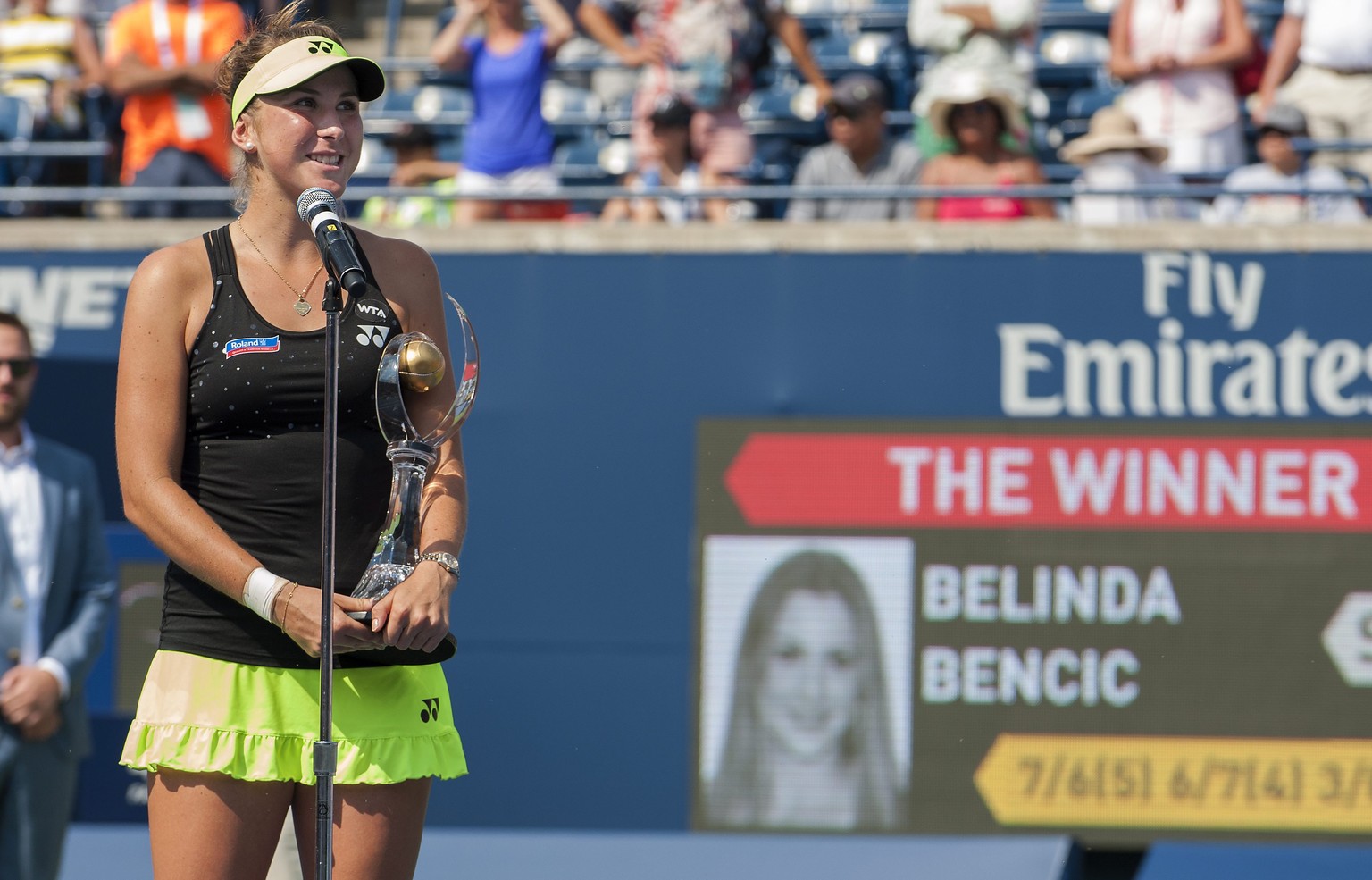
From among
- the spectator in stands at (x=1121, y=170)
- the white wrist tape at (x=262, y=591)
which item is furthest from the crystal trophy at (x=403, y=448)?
the spectator in stands at (x=1121, y=170)

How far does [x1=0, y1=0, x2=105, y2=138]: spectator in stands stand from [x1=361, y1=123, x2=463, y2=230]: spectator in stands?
1563 millimetres

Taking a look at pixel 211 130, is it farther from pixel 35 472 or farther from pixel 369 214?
pixel 35 472

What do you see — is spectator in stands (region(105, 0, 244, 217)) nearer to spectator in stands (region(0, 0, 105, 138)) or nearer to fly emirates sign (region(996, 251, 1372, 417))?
spectator in stands (region(0, 0, 105, 138))

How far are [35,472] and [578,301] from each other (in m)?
1.98

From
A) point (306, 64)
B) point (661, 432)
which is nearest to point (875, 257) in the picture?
point (661, 432)

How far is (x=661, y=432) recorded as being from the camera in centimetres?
648

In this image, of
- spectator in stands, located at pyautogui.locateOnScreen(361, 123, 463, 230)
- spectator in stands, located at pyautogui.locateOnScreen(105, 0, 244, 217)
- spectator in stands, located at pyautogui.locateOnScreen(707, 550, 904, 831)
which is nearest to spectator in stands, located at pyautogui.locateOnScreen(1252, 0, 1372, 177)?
spectator in stands, located at pyautogui.locateOnScreen(707, 550, 904, 831)

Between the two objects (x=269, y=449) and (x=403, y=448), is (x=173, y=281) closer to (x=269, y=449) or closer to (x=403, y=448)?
(x=269, y=449)

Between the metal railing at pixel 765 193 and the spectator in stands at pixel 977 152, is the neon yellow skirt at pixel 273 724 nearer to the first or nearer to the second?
the metal railing at pixel 765 193

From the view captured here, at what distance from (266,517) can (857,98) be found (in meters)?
4.79

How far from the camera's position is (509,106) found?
7559 mm

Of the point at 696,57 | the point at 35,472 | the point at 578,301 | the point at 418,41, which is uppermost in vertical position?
the point at 418,41

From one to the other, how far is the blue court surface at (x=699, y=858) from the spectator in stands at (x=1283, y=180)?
8.42 ft

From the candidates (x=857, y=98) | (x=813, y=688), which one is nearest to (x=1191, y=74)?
(x=857, y=98)
